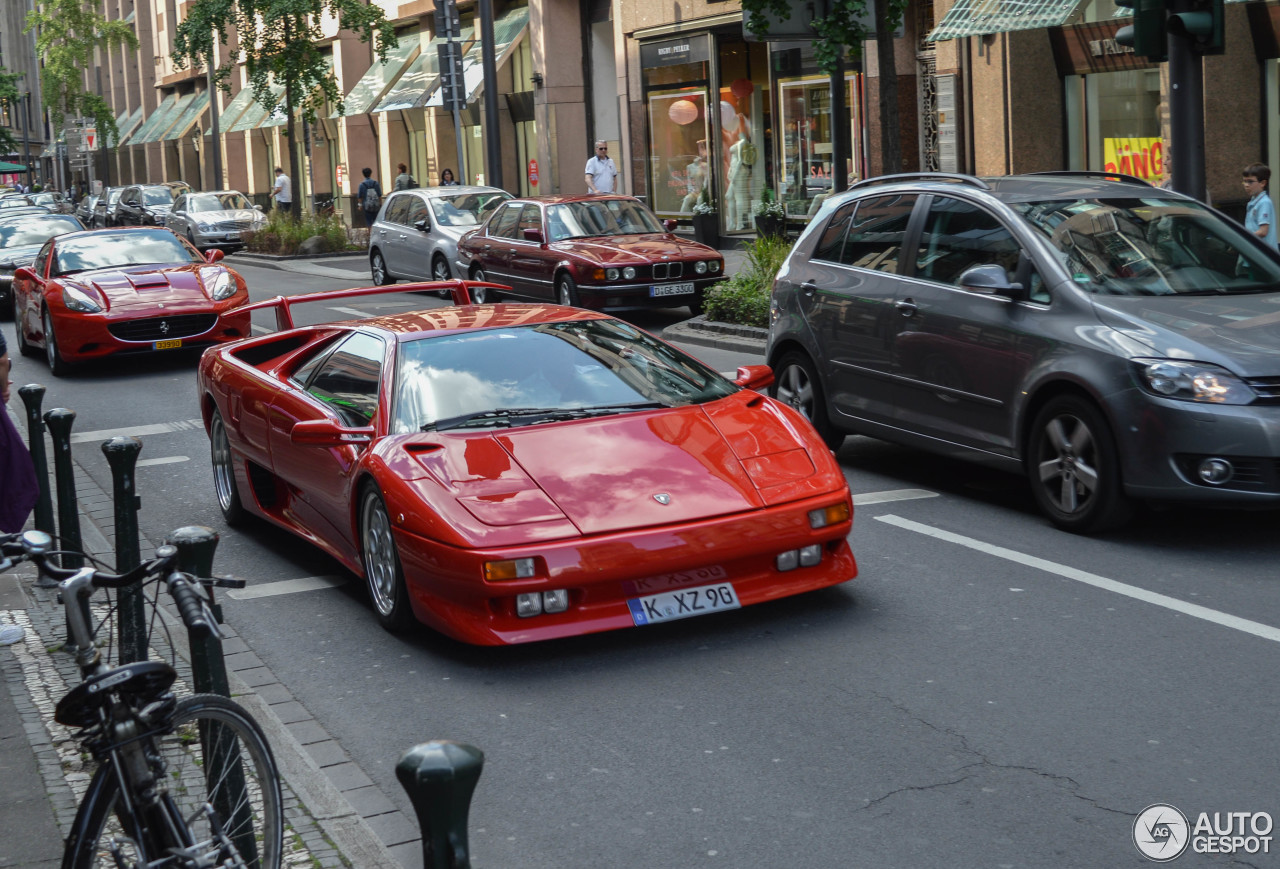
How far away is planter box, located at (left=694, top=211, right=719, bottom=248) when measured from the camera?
1125 inches

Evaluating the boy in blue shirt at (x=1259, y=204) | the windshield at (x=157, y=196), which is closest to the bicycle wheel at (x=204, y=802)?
the boy in blue shirt at (x=1259, y=204)

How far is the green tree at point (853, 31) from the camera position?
14070mm

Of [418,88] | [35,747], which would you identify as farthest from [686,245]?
[418,88]

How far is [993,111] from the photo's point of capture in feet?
69.7

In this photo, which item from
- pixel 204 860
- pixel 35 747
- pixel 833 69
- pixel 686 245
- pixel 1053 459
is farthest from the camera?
pixel 686 245

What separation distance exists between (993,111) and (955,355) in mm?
13802

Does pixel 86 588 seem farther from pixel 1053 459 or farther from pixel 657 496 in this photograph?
pixel 1053 459

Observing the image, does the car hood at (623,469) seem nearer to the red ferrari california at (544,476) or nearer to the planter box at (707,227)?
the red ferrari california at (544,476)

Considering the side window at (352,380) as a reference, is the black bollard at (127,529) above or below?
below

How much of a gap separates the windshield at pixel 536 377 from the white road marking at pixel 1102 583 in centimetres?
145

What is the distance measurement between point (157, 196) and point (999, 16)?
3313cm

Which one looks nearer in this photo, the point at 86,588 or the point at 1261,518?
the point at 86,588

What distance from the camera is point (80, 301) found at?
1592 centimetres

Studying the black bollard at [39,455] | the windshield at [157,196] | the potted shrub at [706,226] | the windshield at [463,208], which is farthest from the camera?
the windshield at [157,196]
